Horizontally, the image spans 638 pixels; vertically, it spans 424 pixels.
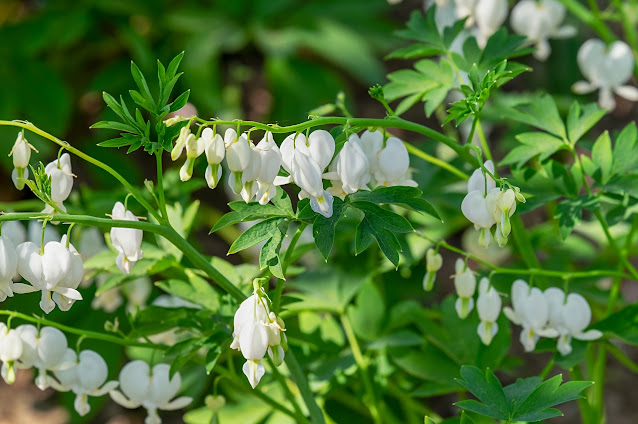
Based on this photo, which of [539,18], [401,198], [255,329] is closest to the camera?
[255,329]

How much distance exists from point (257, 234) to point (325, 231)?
0.11 metres

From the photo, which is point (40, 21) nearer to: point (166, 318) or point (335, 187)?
point (166, 318)

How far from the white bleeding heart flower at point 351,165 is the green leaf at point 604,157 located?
611mm

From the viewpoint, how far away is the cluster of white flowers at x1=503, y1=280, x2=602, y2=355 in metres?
1.53

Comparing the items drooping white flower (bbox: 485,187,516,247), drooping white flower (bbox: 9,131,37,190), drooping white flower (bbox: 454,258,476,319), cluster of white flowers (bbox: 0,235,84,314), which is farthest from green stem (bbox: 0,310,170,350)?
drooping white flower (bbox: 485,187,516,247)

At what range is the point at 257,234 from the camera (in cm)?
124

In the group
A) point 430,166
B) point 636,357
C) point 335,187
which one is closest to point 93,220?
point 335,187

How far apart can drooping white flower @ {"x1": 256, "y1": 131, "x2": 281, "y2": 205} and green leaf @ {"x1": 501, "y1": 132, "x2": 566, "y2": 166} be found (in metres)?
0.61

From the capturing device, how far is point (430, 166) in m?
2.14

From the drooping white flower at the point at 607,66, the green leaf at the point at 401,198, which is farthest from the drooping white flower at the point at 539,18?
the green leaf at the point at 401,198

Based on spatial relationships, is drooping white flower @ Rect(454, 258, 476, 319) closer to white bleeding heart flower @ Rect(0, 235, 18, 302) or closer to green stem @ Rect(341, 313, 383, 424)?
green stem @ Rect(341, 313, 383, 424)

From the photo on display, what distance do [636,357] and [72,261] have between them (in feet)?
8.97

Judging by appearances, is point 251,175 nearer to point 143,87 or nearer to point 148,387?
point 143,87

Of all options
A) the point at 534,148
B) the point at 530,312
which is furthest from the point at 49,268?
the point at 534,148
